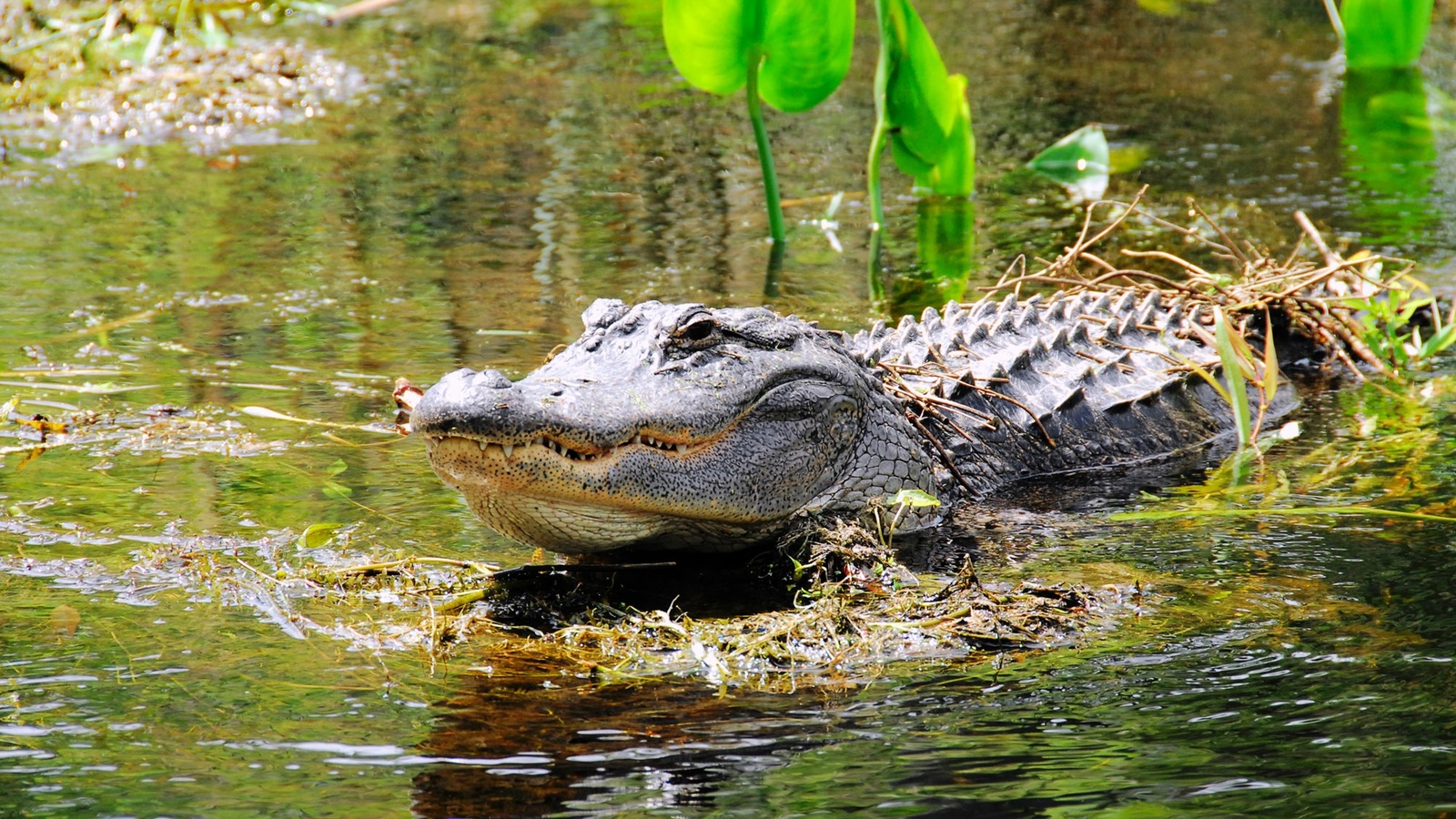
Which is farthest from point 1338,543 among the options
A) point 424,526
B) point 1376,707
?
point 424,526

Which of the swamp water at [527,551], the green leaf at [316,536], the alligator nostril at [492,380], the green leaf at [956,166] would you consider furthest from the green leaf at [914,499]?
the green leaf at [956,166]

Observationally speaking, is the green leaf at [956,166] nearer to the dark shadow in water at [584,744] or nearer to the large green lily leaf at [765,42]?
the large green lily leaf at [765,42]

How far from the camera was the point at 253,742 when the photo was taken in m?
3.03

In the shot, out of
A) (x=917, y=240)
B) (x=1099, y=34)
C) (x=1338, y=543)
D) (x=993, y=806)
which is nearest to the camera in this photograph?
(x=993, y=806)

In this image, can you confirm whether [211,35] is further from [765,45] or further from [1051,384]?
[1051,384]

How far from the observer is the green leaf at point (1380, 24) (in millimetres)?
8555

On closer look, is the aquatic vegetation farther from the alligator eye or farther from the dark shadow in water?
the dark shadow in water

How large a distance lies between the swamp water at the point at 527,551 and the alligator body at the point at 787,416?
1.26ft

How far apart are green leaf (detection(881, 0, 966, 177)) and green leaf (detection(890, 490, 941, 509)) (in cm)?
290

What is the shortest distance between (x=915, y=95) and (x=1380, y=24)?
3.20 meters

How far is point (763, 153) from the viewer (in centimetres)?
746

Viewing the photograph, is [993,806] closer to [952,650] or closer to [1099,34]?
[952,650]

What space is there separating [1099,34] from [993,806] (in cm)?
1270

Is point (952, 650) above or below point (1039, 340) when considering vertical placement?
below
